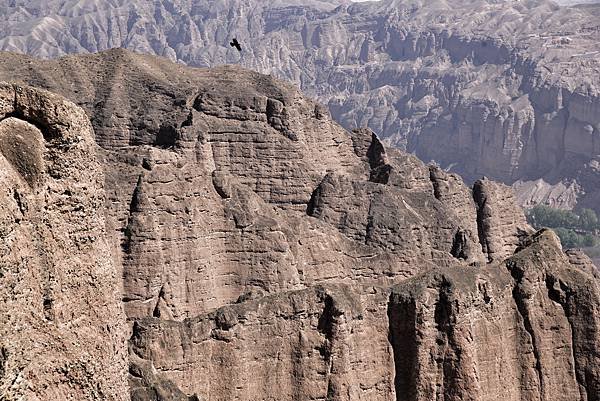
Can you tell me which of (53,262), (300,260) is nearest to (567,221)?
Result: (300,260)

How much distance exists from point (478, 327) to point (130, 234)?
461 inches

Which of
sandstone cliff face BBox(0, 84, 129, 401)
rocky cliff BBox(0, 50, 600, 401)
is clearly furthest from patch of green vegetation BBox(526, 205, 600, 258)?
sandstone cliff face BBox(0, 84, 129, 401)

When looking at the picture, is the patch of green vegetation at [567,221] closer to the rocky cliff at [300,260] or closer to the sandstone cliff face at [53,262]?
the rocky cliff at [300,260]

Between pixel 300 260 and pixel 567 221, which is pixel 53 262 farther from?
pixel 567 221

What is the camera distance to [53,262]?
1141 cm

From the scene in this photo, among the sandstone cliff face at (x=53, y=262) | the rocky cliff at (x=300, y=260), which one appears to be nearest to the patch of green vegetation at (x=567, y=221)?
the rocky cliff at (x=300, y=260)

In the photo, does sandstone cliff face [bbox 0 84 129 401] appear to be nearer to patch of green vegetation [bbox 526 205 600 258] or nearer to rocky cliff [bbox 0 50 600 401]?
rocky cliff [bbox 0 50 600 401]

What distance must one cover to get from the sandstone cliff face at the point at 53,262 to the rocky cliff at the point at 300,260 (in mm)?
5293

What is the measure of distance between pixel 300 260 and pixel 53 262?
21.5m

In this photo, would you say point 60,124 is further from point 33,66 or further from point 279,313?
point 33,66

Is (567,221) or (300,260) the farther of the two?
(567,221)

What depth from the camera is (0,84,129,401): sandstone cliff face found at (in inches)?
415

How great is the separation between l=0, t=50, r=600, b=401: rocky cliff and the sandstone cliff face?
5293 mm

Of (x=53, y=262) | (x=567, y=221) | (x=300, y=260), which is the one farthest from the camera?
(x=567, y=221)
